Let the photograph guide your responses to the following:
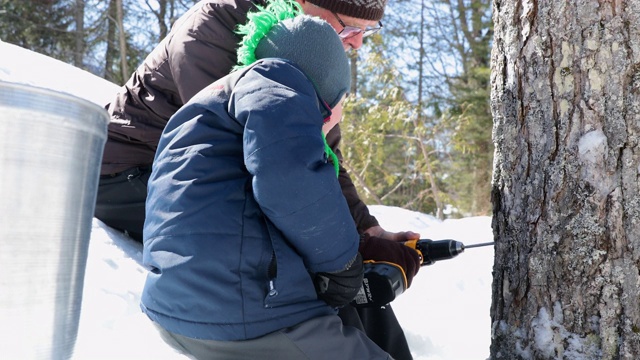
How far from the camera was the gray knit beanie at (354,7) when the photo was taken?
252 cm

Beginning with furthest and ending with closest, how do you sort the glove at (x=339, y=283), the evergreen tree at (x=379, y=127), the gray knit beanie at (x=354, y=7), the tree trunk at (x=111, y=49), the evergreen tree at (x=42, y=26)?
the evergreen tree at (x=42, y=26)
the tree trunk at (x=111, y=49)
the evergreen tree at (x=379, y=127)
the gray knit beanie at (x=354, y=7)
the glove at (x=339, y=283)

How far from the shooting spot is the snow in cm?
190

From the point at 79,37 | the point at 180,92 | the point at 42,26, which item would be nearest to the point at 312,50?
the point at 180,92

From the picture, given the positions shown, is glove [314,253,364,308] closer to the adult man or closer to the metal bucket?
the adult man

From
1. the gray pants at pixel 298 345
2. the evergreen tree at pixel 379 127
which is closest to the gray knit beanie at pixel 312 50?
the gray pants at pixel 298 345

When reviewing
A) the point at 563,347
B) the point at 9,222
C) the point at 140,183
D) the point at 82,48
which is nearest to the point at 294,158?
the point at 9,222

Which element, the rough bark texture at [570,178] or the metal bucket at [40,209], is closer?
the metal bucket at [40,209]

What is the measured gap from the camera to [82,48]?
1567cm

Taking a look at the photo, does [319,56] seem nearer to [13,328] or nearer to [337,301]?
[337,301]

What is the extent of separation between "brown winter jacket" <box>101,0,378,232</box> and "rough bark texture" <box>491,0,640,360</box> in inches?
40.5

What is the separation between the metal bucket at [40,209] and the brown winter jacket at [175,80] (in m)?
1.29

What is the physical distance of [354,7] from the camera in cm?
253

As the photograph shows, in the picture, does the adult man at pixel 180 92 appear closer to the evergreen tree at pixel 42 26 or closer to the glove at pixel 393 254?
the glove at pixel 393 254

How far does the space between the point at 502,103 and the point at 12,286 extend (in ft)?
4.67
